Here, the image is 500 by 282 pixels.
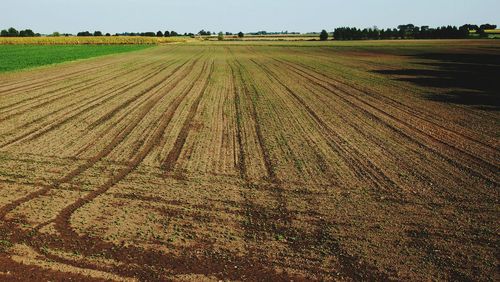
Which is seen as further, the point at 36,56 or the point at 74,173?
the point at 36,56

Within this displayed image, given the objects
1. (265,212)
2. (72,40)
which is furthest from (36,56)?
(72,40)

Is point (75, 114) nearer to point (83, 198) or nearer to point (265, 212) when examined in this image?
point (83, 198)

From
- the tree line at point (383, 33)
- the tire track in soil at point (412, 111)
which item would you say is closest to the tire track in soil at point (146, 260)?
the tire track in soil at point (412, 111)

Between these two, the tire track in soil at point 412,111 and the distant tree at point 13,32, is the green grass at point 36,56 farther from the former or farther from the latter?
the distant tree at point 13,32

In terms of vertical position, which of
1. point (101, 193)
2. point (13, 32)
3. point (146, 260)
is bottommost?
point (146, 260)

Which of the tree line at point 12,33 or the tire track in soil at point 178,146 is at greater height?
the tree line at point 12,33

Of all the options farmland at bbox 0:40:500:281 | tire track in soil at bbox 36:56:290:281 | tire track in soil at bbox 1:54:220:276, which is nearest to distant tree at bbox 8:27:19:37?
farmland at bbox 0:40:500:281

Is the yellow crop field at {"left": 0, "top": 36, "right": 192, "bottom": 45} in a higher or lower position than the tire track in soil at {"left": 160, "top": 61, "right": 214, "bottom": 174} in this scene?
higher

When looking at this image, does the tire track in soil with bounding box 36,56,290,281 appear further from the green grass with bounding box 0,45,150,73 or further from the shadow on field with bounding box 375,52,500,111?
the green grass with bounding box 0,45,150,73
